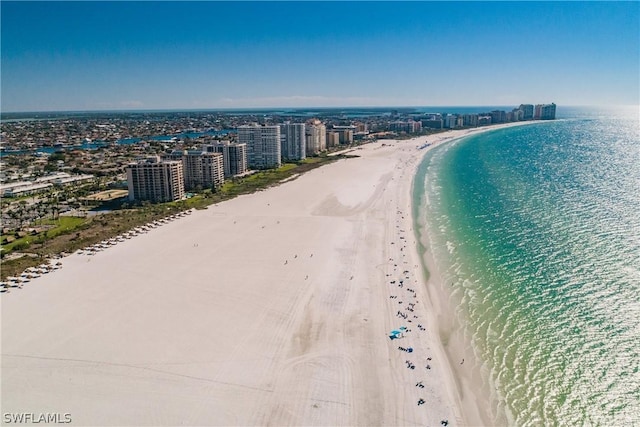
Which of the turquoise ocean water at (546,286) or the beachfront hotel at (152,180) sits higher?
the beachfront hotel at (152,180)

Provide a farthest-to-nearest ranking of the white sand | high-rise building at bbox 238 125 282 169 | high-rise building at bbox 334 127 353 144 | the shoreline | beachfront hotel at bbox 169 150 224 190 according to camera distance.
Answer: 1. high-rise building at bbox 334 127 353 144
2. high-rise building at bbox 238 125 282 169
3. beachfront hotel at bbox 169 150 224 190
4. the white sand
5. the shoreline

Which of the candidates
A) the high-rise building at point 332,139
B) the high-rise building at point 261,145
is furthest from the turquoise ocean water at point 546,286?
the high-rise building at point 332,139

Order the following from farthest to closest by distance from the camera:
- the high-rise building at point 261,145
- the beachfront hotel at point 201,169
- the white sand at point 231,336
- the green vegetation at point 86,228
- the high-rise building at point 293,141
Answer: the high-rise building at point 293,141, the high-rise building at point 261,145, the beachfront hotel at point 201,169, the green vegetation at point 86,228, the white sand at point 231,336

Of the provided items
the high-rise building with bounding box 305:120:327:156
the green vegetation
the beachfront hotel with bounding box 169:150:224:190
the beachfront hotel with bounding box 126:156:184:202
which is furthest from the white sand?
the high-rise building with bounding box 305:120:327:156

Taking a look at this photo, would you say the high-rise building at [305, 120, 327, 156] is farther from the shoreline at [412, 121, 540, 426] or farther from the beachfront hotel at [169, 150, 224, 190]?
the shoreline at [412, 121, 540, 426]

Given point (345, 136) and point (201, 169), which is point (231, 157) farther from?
point (345, 136)

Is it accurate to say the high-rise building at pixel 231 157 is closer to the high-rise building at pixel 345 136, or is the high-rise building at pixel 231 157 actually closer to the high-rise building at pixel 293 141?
the high-rise building at pixel 293 141

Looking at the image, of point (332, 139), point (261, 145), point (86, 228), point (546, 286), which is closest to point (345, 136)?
point (332, 139)
